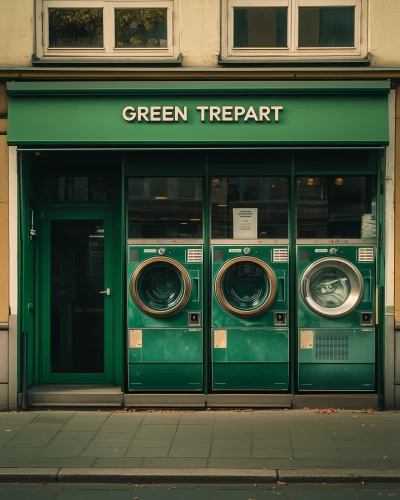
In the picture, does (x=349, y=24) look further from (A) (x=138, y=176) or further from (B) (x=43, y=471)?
(B) (x=43, y=471)

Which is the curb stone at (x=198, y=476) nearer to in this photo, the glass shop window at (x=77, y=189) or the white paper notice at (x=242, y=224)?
the white paper notice at (x=242, y=224)

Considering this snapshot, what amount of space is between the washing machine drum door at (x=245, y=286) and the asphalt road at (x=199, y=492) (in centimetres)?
318

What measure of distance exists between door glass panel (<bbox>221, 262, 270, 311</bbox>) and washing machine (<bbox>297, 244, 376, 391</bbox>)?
1.57 ft

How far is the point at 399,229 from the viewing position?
10539mm

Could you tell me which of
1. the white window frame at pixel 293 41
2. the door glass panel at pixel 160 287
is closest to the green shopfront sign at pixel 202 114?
the white window frame at pixel 293 41

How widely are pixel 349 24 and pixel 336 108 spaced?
1.30 meters

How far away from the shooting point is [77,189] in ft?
37.4

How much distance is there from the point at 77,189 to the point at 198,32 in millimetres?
2652

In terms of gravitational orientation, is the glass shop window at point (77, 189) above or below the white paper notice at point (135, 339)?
above

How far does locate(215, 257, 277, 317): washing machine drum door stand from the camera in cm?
1063

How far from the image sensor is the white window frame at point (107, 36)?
10.8 metres

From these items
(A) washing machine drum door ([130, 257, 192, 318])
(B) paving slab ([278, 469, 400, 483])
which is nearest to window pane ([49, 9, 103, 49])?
(A) washing machine drum door ([130, 257, 192, 318])

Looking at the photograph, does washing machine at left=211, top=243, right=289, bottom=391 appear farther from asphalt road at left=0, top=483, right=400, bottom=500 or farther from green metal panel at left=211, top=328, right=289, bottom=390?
asphalt road at left=0, top=483, right=400, bottom=500

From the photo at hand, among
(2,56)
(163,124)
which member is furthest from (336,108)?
(2,56)
